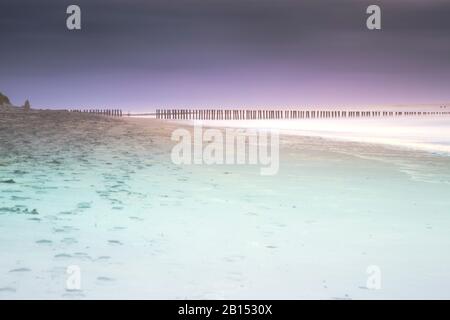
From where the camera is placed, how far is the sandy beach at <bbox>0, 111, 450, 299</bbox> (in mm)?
5633

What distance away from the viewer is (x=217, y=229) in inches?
316

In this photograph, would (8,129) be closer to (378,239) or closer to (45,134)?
(45,134)

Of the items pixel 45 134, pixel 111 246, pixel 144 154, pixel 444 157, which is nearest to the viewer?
pixel 111 246

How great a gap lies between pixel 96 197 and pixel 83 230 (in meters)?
2.51

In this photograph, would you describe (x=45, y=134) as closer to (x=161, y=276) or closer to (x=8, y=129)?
(x=8, y=129)

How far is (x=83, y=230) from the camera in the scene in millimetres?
7766

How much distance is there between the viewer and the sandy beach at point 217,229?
5.63 m

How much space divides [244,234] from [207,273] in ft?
5.97

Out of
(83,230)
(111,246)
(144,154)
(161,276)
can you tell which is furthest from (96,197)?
(144,154)

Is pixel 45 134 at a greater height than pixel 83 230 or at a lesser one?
greater

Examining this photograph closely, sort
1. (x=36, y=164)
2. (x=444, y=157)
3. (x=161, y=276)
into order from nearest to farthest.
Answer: (x=161, y=276) < (x=36, y=164) < (x=444, y=157)

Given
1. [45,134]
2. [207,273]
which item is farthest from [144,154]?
[207,273]
